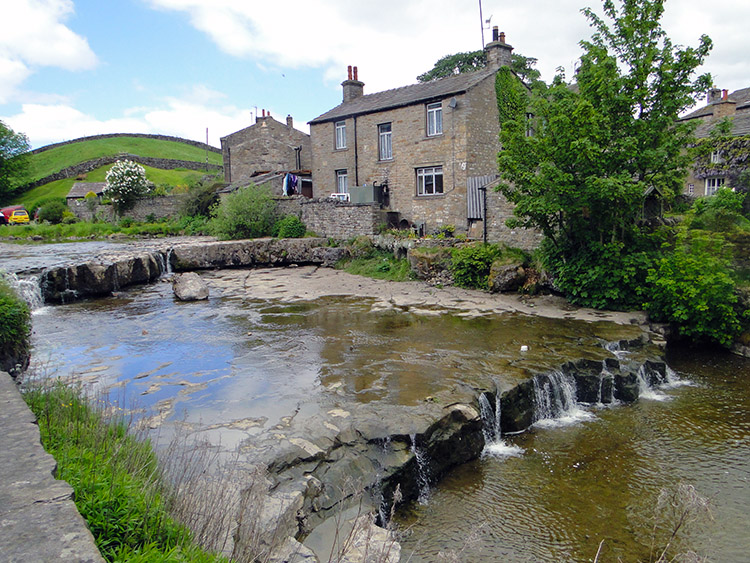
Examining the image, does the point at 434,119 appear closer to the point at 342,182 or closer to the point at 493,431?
the point at 342,182

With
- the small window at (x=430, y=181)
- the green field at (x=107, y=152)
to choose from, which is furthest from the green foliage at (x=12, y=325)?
the green field at (x=107, y=152)

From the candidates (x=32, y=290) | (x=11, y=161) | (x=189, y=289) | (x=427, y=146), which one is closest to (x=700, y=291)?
(x=189, y=289)

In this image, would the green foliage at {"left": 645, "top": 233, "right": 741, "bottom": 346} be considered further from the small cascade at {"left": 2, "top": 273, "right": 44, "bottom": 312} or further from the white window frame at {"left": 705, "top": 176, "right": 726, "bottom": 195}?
the white window frame at {"left": 705, "top": 176, "right": 726, "bottom": 195}

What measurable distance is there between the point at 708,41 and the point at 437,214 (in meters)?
12.4

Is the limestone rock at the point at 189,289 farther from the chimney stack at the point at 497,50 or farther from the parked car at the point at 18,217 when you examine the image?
the parked car at the point at 18,217

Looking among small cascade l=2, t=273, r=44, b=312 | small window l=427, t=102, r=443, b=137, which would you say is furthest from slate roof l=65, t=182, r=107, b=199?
small window l=427, t=102, r=443, b=137

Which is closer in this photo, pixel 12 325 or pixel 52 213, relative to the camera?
pixel 12 325

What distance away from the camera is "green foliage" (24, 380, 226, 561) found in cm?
302

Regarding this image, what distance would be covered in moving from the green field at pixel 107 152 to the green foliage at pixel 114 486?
6289 cm

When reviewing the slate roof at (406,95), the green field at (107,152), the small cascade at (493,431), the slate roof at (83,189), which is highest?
the green field at (107,152)

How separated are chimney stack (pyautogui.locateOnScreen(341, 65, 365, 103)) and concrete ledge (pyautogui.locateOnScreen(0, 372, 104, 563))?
2766cm

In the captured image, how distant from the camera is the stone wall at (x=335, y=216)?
22.5 m

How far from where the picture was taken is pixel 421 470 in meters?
6.80

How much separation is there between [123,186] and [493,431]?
34.8 m
